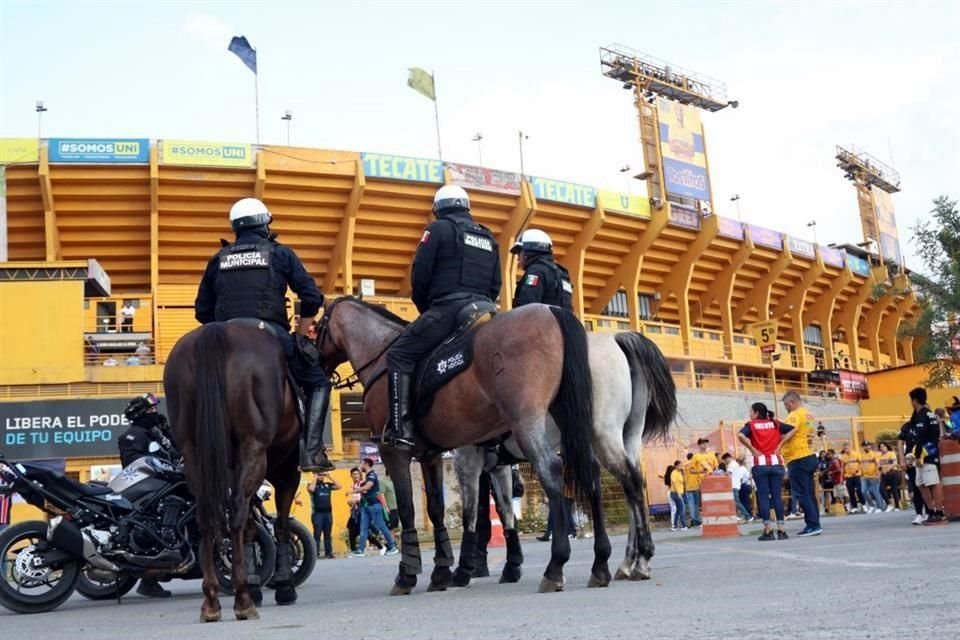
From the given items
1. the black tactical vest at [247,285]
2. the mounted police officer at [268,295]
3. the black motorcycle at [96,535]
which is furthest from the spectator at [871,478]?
the black tactical vest at [247,285]

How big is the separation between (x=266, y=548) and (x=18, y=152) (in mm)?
30653

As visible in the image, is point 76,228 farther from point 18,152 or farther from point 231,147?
point 231,147

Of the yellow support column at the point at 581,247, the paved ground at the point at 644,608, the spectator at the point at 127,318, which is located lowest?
the paved ground at the point at 644,608

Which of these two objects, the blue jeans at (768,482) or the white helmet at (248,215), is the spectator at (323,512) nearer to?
the blue jeans at (768,482)

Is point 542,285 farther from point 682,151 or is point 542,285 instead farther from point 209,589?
point 682,151

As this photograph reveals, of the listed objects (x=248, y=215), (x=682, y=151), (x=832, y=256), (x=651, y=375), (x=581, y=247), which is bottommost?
(x=651, y=375)

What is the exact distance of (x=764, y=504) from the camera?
46.2 ft

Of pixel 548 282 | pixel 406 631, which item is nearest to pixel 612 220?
pixel 548 282

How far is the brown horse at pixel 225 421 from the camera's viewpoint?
6434 millimetres

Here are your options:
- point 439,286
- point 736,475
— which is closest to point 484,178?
point 736,475

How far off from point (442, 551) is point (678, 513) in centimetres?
1679

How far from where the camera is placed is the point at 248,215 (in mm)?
7645

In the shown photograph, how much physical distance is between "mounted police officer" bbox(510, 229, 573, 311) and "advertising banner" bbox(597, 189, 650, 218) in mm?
36828

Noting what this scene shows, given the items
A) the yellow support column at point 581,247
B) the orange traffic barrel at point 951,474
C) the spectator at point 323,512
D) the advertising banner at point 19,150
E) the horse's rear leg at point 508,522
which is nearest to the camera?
the horse's rear leg at point 508,522
